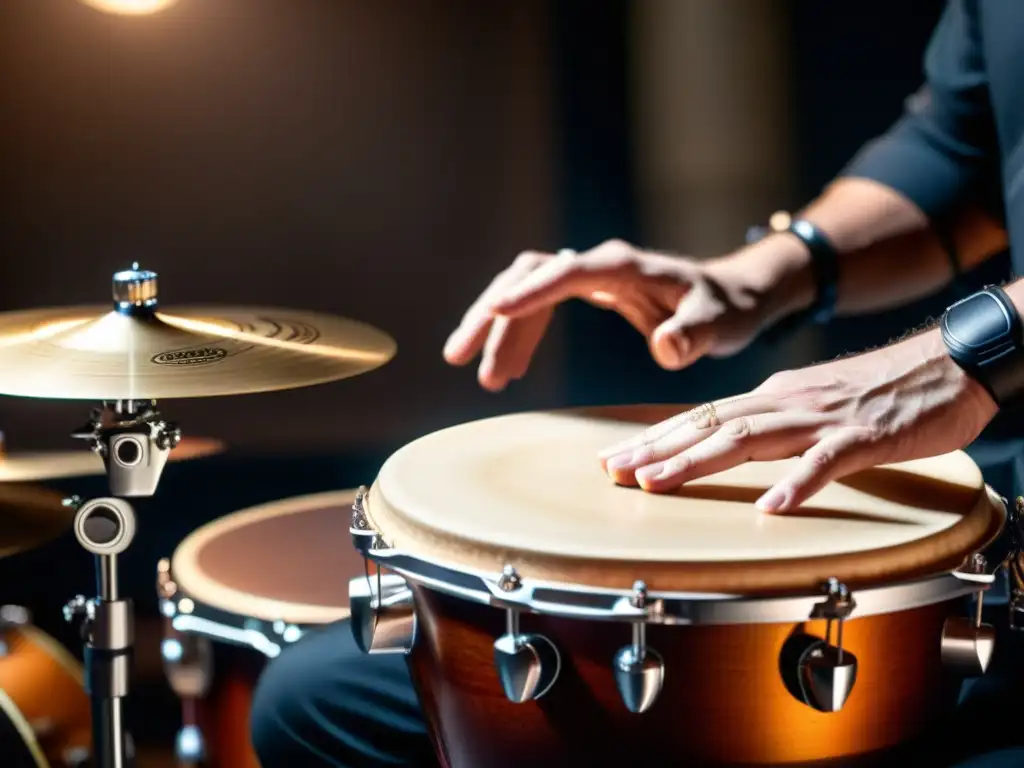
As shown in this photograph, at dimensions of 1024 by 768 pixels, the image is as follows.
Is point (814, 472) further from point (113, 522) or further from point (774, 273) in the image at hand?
point (113, 522)

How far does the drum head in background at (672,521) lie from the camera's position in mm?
708

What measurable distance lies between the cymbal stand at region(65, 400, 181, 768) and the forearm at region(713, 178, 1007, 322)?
0.63m

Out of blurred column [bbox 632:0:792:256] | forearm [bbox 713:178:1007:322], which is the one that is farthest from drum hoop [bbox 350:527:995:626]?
blurred column [bbox 632:0:792:256]

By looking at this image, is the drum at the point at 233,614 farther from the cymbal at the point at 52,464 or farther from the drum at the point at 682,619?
the drum at the point at 682,619

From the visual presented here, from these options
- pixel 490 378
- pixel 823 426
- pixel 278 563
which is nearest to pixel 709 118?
pixel 490 378

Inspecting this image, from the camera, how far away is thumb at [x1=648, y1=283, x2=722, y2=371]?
1086 millimetres

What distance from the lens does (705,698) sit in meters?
0.72

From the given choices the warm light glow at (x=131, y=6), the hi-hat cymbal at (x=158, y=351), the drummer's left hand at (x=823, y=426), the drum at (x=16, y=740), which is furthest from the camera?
the warm light glow at (x=131, y=6)

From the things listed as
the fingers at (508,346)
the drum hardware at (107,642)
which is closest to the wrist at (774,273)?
the fingers at (508,346)

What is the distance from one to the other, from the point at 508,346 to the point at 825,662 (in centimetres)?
48

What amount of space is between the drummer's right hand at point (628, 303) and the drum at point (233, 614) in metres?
0.28

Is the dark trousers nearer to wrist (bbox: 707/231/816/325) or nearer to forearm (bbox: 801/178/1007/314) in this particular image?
wrist (bbox: 707/231/816/325)

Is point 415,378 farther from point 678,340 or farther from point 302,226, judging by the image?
point 678,340

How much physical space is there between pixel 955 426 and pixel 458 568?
0.39m
